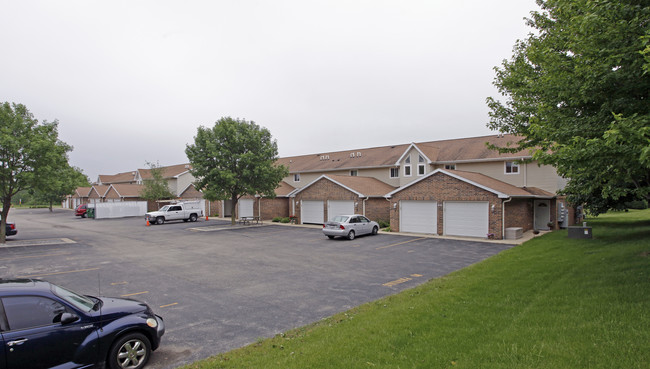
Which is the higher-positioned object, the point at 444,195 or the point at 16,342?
the point at 444,195

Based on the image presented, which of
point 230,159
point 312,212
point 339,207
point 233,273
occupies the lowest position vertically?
point 233,273

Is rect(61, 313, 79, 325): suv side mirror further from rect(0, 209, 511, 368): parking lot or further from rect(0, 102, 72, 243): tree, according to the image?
rect(0, 102, 72, 243): tree

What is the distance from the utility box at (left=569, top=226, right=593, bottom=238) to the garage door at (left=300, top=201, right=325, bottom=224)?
61.4ft

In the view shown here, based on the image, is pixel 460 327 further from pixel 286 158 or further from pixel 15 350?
pixel 286 158

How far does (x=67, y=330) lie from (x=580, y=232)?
72.1 feet

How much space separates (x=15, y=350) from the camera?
468 cm

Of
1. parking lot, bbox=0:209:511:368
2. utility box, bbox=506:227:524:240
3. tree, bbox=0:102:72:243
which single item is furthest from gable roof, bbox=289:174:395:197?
tree, bbox=0:102:72:243

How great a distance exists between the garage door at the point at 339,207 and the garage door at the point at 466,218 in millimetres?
8565

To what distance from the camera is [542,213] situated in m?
26.9

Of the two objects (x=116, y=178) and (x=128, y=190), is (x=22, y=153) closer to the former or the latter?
(x=128, y=190)

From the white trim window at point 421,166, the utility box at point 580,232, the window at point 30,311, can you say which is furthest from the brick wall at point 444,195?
the window at point 30,311

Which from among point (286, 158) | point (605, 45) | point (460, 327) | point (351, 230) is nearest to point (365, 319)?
point (460, 327)

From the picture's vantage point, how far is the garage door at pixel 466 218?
22594 mm

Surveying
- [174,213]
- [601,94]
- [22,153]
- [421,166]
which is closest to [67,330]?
[601,94]
